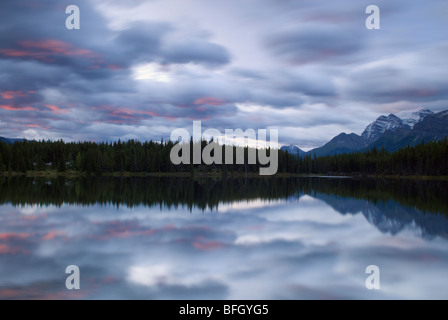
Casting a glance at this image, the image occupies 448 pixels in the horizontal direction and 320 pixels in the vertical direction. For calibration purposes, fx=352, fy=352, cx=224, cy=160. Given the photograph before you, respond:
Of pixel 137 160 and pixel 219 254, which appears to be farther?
pixel 137 160

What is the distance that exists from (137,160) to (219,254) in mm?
150370

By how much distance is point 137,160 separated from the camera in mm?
162125

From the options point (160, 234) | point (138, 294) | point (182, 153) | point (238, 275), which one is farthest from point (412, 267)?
point (182, 153)

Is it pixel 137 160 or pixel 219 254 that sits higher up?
pixel 137 160

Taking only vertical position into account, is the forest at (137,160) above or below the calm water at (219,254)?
above

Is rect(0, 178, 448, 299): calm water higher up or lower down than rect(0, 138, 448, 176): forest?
lower down

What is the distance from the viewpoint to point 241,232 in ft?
76.1

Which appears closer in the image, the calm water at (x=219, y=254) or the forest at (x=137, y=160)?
the calm water at (x=219, y=254)

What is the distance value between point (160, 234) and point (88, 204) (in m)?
17.7

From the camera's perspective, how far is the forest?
135 meters

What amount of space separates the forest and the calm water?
117 meters

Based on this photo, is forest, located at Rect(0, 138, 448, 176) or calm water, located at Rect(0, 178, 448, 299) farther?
forest, located at Rect(0, 138, 448, 176)

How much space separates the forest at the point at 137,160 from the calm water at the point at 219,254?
383 feet

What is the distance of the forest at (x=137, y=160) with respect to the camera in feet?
443
